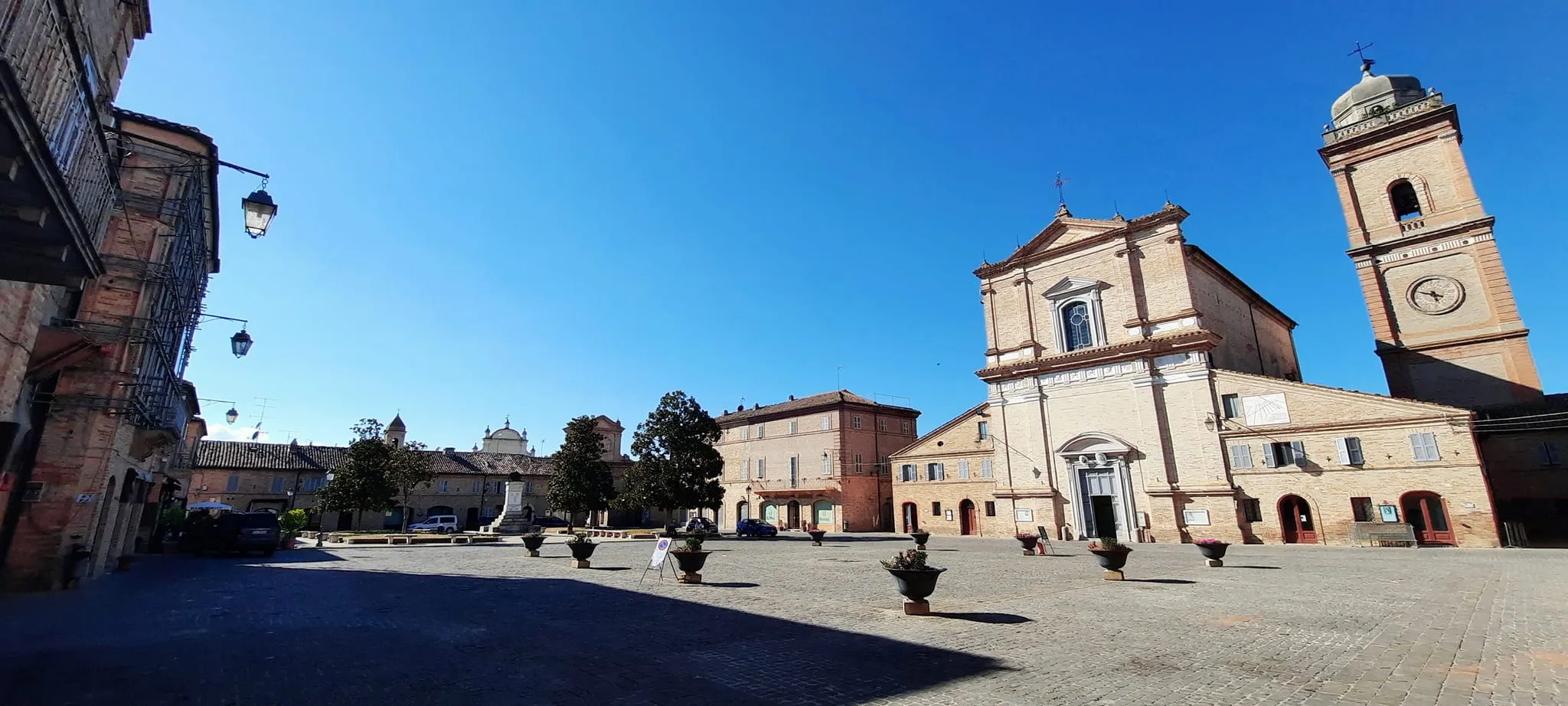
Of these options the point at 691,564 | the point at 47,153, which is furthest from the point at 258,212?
the point at 691,564

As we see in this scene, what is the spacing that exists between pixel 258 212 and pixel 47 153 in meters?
4.27

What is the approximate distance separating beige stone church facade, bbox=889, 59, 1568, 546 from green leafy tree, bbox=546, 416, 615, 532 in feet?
69.9

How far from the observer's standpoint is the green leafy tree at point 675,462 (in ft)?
118

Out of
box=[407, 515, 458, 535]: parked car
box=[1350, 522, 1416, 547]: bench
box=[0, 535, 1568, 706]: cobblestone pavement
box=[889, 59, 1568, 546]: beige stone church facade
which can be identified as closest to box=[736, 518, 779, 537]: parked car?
box=[889, 59, 1568, 546]: beige stone church facade

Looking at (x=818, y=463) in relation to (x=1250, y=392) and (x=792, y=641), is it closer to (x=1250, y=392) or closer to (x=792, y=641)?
(x=1250, y=392)

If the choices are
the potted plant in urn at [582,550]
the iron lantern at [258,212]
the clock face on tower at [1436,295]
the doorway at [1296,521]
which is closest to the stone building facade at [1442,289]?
the clock face on tower at [1436,295]

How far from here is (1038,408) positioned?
34.8m

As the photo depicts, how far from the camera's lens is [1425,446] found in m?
24.0

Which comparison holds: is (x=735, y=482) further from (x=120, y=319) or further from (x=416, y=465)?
(x=120, y=319)

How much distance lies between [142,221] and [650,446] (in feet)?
85.6

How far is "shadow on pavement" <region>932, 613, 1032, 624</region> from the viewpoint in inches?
367

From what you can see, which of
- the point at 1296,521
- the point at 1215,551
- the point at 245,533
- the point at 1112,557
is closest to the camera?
the point at 1112,557

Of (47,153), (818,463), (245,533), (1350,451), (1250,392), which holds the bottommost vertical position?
(245,533)

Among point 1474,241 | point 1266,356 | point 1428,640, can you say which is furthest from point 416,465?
point 1474,241
